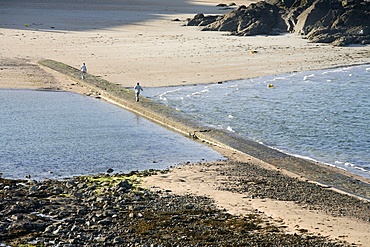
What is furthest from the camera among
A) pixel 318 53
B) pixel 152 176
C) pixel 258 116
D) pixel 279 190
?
pixel 318 53

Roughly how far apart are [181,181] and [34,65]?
20.7m

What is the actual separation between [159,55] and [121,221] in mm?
25308

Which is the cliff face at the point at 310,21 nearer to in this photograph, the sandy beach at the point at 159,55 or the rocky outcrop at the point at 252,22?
the rocky outcrop at the point at 252,22

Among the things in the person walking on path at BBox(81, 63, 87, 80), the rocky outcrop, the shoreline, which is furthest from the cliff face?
the shoreline

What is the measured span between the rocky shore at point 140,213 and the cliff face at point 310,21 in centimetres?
2725

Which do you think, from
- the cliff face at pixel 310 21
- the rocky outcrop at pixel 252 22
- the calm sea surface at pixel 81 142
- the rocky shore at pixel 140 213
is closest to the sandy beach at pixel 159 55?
the rocky shore at pixel 140 213

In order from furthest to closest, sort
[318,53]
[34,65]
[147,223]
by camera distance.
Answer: [318,53], [34,65], [147,223]

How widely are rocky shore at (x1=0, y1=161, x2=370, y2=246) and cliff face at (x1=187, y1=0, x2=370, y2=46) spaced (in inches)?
1073

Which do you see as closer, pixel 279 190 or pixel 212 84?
pixel 279 190

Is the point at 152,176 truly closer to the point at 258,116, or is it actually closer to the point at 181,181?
the point at 181,181

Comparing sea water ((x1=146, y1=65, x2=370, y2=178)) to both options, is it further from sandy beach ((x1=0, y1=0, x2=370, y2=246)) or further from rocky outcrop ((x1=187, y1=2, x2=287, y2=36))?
rocky outcrop ((x1=187, y1=2, x2=287, y2=36))

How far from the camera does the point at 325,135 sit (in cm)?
2239

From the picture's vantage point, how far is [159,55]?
126ft

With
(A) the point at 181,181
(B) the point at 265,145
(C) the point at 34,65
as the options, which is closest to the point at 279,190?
(A) the point at 181,181
